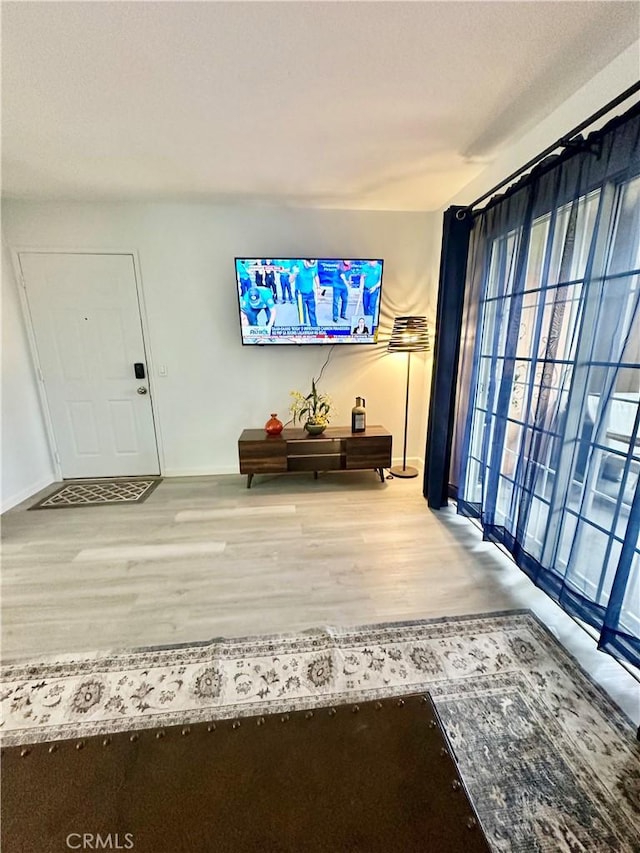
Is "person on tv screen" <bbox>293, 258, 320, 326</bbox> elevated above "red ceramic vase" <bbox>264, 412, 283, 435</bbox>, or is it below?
above

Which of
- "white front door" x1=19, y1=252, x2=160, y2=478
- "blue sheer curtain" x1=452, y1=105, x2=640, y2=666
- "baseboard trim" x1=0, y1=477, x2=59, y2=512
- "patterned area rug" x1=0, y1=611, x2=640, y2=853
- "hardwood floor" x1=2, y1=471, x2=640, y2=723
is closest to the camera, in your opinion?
"patterned area rug" x1=0, y1=611, x2=640, y2=853

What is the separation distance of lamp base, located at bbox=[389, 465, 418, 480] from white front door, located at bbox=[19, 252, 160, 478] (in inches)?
96.4

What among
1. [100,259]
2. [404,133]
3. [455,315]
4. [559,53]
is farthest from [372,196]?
[100,259]

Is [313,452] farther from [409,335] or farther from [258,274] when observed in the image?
[258,274]

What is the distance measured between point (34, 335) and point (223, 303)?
174cm

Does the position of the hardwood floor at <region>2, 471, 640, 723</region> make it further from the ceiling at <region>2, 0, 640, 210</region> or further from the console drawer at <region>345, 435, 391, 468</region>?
the ceiling at <region>2, 0, 640, 210</region>

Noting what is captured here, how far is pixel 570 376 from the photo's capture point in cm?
167

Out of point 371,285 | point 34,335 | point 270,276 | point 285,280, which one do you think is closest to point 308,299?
point 285,280

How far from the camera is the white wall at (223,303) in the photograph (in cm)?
304

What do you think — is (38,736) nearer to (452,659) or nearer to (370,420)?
(452,659)

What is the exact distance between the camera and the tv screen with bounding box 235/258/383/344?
3012 millimetres

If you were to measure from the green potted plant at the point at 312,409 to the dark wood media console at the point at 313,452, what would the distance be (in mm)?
102

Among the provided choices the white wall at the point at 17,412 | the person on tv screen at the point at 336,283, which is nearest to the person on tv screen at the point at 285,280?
the person on tv screen at the point at 336,283

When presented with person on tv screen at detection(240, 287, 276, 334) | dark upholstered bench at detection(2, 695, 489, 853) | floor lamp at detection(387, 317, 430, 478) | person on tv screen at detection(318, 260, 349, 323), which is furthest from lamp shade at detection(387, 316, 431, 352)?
dark upholstered bench at detection(2, 695, 489, 853)
